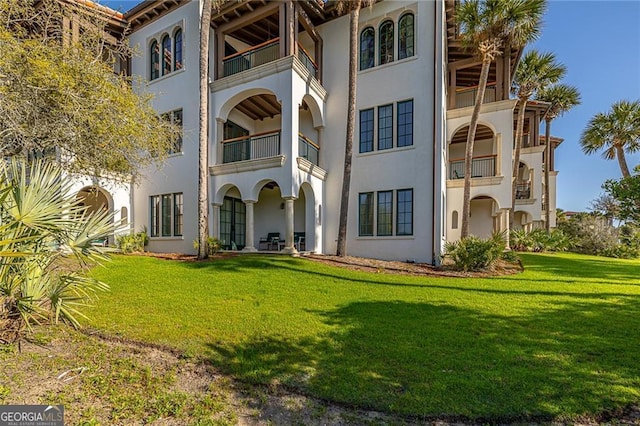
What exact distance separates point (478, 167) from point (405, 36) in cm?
821

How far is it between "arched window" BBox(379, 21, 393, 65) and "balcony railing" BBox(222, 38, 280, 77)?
482 cm

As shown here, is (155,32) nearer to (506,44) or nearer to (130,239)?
(130,239)

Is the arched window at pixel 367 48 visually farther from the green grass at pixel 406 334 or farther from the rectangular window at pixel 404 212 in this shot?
the green grass at pixel 406 334

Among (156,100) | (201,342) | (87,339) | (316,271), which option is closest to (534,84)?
(316,271)

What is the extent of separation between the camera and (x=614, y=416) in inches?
138

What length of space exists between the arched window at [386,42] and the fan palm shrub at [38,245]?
45.0 feet

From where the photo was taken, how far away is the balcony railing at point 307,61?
14230mm

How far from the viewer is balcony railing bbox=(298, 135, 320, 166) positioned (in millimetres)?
14059

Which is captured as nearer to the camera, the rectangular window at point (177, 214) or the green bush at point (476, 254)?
the green bush at point (476, 254)

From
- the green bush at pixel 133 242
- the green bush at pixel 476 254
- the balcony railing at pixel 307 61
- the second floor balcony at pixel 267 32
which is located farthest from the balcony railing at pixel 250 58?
the green bush at pixel 476 254

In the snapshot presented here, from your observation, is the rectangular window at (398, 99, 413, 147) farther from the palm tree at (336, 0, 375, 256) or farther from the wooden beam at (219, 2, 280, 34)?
the wooden beam at (219, 2, 280, 34)

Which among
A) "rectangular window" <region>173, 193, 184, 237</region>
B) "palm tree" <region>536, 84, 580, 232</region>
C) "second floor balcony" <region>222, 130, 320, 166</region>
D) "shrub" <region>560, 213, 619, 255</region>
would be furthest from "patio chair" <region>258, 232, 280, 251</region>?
"shrub" <region>560, 213, 619, 255</region>

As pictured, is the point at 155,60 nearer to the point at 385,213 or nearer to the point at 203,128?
the point at 203,128

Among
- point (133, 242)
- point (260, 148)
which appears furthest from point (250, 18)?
point (133, 242)
